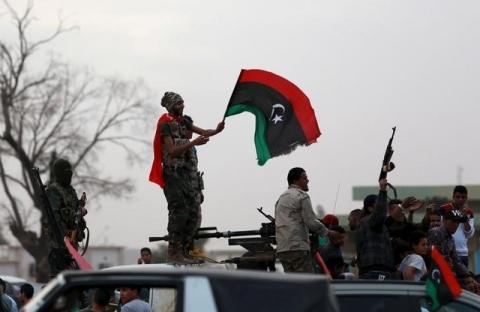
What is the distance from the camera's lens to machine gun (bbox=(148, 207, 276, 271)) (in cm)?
1446

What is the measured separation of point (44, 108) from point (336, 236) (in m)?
38.6

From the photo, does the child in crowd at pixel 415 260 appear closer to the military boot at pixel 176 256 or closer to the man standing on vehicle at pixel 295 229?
the man standing on vehicle at pixel 295 229

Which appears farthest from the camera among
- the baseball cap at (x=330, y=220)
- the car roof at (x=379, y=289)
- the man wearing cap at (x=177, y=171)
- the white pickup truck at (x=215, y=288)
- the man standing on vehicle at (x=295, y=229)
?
the baseball cap at (x=330, y=220)

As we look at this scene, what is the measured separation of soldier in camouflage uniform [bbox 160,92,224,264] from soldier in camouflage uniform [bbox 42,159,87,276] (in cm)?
188

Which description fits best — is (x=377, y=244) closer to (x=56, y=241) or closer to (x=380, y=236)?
(x=380, y=236)

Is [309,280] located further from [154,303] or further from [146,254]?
[146,254]

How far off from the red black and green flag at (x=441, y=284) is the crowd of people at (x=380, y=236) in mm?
3105

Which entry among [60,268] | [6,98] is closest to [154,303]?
[60,268]

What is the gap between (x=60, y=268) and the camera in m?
15.8

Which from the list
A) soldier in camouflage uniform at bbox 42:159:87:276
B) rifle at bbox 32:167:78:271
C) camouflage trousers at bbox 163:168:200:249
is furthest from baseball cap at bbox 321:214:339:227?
rifle at bbox 32:167:78:271

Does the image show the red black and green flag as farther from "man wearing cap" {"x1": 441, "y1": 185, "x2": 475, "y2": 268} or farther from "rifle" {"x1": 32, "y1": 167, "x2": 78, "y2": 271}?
"rifle" {"x1": 32, "y1": 167, "x2": 78, "y2": 271}

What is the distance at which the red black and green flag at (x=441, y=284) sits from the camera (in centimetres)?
1038

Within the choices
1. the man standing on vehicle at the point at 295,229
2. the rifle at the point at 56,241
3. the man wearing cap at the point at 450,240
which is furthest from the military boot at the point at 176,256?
the man wearing cap at the point at 450,240

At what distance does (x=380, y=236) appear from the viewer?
47.4ft
